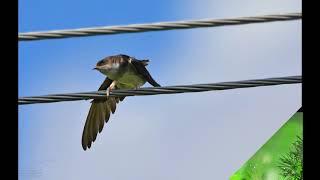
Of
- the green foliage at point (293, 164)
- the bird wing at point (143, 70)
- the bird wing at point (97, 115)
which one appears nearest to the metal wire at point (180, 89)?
the green foliage at point (293, 164)

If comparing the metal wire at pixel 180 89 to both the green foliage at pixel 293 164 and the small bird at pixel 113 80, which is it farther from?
the small bird at pixel 113 80

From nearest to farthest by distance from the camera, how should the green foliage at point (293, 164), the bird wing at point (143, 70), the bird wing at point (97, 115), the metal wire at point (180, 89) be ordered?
the metal wire at point (180, 89) → the green foliage at point (293, 164) → the bird wing at point (97, 115) → the bird wing at point (143, 70)

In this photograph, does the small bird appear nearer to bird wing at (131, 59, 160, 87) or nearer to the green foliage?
bird wing at (131, 59, 160, 87)

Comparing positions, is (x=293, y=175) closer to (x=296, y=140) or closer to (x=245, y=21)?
(x=296, y=140)

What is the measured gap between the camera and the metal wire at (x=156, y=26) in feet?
6.22

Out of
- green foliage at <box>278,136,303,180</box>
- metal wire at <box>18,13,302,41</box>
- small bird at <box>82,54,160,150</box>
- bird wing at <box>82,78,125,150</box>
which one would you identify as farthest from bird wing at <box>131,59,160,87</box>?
metal wire at <box>18,13,302,41</box>

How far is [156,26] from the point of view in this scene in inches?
74.7

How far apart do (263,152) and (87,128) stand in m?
0.92

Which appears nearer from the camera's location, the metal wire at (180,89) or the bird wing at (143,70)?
the metal wire at (180,89)

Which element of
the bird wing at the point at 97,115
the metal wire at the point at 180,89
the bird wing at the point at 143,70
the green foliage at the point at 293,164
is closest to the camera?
the metal wire at the point at 180,89

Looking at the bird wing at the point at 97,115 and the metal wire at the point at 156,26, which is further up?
the metal wire at the point at 156,26

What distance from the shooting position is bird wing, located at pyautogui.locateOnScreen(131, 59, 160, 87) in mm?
2903
